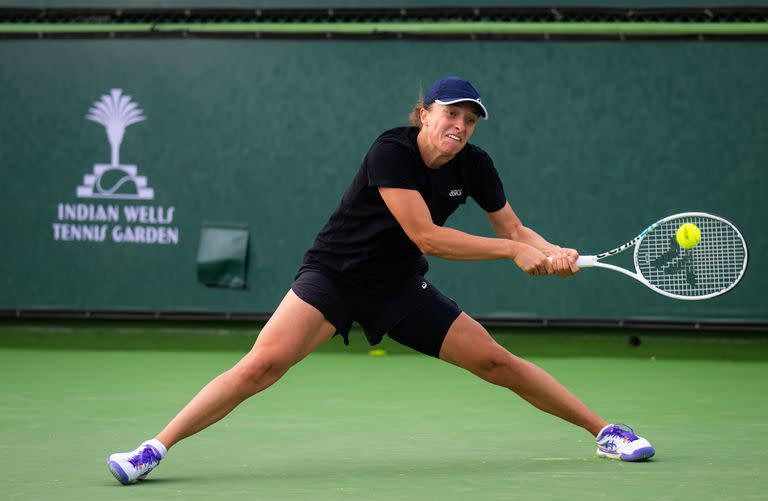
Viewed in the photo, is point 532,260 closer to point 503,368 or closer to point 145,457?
point 503,368

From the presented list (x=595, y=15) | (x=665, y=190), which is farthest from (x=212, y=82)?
(x=665, y=190)

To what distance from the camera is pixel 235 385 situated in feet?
14.0

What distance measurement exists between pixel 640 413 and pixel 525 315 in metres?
2.55

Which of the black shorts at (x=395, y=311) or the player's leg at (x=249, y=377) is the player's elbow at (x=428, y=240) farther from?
the player's leg at (x=249, y=377)

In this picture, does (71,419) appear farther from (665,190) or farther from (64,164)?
(665,190)

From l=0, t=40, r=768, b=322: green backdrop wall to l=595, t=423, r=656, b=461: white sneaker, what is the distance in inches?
157

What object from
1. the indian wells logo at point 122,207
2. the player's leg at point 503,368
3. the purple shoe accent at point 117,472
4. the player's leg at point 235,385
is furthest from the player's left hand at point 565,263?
the indian wells logo at point 122,207

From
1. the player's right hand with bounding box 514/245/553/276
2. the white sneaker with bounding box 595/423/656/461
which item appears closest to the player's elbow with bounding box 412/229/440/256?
the player's right hand with bounding box 514/245/553/276

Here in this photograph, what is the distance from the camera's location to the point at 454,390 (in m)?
7.13

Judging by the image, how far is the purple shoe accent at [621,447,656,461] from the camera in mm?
4586

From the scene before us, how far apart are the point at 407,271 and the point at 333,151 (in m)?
4.31

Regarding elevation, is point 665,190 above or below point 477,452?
above

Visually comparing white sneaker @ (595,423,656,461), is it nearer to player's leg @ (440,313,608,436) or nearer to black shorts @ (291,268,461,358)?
player's leg @ (440,313,608,436)

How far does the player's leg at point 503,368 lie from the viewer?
454 centimetres
